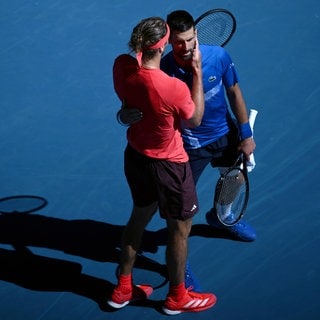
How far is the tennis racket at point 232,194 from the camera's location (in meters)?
Result: 4.01

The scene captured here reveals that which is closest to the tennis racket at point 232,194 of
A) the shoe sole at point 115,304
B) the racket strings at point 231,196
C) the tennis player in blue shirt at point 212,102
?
the racket strings at point 231,196

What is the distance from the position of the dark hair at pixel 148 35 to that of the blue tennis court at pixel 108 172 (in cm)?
187

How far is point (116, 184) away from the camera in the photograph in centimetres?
508

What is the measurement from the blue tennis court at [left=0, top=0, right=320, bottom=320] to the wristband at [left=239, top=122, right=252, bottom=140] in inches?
36.2

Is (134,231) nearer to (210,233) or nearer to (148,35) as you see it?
(210,233)

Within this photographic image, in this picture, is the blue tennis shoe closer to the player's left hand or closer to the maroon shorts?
the player's left hand

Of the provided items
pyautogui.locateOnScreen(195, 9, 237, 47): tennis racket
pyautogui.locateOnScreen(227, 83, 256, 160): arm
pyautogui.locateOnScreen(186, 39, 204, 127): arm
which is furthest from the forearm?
pyautogui.locateOnScreen(195, 9, 237, 47): tennis racket

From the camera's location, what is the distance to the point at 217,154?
412 centimetres

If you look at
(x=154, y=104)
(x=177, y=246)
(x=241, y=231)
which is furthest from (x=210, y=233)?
(x=154, y=104)

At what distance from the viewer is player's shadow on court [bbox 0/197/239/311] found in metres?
4.36

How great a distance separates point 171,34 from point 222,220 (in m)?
1.45

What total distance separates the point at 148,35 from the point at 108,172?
85.5 inches

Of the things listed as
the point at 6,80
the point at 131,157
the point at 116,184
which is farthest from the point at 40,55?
the point at 131,157

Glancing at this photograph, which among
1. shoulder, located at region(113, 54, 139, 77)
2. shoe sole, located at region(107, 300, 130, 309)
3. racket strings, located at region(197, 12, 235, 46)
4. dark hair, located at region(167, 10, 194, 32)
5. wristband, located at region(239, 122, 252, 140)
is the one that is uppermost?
dark hair, located at region(167, 10, 194, 32)
